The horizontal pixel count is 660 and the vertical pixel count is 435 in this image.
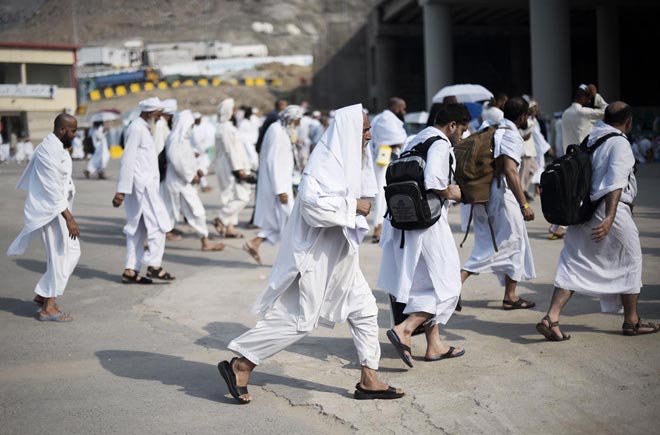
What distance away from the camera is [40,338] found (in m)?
6.84

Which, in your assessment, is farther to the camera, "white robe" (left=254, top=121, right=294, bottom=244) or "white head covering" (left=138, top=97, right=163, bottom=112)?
"white robe" (left=254, top=121, right=294, bottom=244)

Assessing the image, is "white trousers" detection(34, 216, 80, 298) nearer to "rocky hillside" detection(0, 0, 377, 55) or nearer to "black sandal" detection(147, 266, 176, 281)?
"black sandal" detection(147, 266, 176, 281)

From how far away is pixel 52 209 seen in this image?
7.28 m

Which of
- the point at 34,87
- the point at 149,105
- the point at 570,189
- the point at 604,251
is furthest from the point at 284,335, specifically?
the point at 34,87

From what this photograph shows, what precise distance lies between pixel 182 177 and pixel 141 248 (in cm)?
226

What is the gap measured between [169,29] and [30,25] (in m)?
29.6

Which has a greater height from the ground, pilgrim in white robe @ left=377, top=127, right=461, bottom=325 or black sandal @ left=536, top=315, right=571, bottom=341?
pilgrim in white robe @ left=377, top=127, right=461, bottom=325

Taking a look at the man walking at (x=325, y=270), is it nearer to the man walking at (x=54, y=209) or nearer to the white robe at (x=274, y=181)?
the man walking at (x=54, y=209)

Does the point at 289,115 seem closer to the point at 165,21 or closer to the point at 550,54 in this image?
the point at 550,54

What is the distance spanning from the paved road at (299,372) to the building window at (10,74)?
49.6 m

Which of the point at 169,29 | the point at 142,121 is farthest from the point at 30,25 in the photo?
the point at 142,121

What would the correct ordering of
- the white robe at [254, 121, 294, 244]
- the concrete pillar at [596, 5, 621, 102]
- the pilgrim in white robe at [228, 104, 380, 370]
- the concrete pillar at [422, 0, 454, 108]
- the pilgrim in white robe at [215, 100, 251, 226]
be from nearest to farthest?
the pilgrim in white robe at [228, 104, 380, 370]
the white robe at [254, 121, 294, 244]
the pilgrim in white robe at [215, 100, 251, 226]
the concrete pillar at [422, 0, 454, 108]
the concrete pillar at [596, 5, 621, 102]

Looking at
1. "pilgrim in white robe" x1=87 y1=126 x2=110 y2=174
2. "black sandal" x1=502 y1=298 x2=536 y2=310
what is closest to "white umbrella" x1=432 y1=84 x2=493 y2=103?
"black sandal" x1=502 y1=298 x2=536 y2=310

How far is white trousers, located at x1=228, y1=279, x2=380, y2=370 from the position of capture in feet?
16.3
